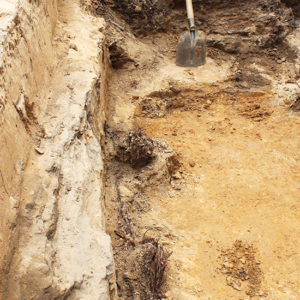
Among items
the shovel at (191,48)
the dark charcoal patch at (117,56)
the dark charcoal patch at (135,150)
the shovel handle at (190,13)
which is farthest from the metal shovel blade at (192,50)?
the dark charcoal patch at (135,150)

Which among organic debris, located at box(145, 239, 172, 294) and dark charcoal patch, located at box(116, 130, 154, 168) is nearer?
organic debris, located at box(145, 239, 172, 294)

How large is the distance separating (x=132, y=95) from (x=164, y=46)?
1634 mm

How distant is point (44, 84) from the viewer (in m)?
3.07

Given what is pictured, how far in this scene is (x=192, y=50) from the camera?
5.84 m

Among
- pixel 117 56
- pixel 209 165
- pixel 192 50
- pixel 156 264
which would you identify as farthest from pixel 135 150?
pixel 192 50

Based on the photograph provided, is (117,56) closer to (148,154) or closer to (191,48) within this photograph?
(191,48)

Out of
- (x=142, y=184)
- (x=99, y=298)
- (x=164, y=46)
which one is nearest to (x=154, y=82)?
(x=164, y=46)

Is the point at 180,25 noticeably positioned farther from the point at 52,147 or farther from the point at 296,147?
the point at 52,147

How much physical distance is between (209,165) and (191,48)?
8.09 ft

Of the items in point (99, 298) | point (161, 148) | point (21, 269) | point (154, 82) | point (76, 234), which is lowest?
point (99, 298)

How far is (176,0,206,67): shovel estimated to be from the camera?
5836mm

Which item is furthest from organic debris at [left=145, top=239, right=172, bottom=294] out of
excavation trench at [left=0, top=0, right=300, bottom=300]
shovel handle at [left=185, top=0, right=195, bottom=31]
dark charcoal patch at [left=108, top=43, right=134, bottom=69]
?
shovel handle at [left=185, top=0, right=195, bottom=31]

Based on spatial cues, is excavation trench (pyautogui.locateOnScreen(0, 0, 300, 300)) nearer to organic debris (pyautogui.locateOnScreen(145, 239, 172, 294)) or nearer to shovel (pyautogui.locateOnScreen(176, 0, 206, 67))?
organic debris (pyautogui.locateOnScreen(145, 239, 172, 294))

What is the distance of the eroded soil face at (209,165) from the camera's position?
3089 millimetres
